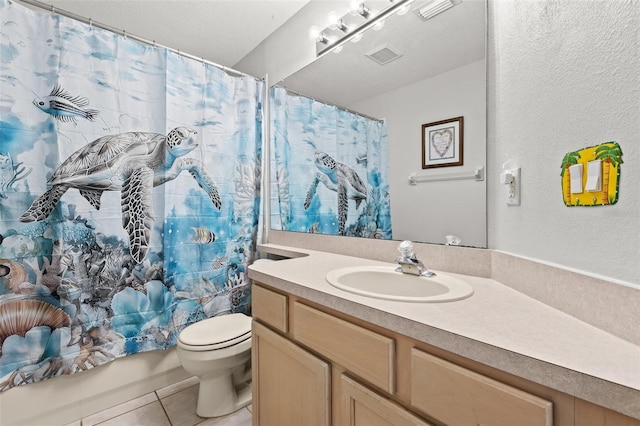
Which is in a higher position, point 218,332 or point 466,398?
point 466,398

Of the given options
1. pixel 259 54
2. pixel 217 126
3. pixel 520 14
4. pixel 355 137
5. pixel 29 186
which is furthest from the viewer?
pixel 259 54

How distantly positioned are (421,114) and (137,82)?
5.43 feet

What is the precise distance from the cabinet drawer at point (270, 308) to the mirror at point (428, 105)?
0.65m

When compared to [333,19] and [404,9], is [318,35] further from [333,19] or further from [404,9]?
[404,9]

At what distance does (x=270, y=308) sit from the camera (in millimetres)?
1149

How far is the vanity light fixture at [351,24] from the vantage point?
143 centimetres

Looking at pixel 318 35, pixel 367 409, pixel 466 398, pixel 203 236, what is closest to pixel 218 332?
pixel 203 236

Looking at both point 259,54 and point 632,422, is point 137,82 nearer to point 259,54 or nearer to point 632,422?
point 259,54

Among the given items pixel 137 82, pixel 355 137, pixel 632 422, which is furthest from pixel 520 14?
pixel 137 82

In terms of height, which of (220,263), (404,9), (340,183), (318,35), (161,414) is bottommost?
(161,414)

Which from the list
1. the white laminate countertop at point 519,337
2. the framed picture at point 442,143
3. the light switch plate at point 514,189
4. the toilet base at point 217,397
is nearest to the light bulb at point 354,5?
the framed picture at point 442,143

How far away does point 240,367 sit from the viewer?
1726 millimetres

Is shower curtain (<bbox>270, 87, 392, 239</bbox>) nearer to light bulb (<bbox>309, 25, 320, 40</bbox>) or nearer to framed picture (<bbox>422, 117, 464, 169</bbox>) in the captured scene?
framed picture (<bbox>422, 117, 464, 169</bbox>)

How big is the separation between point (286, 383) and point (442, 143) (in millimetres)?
1164
